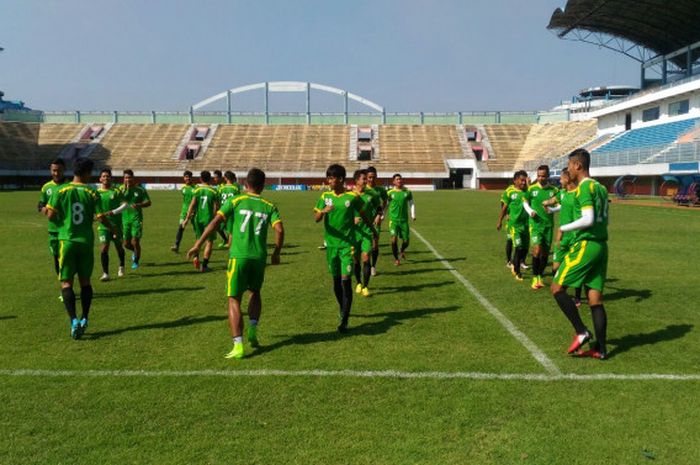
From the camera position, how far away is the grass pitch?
3758mm

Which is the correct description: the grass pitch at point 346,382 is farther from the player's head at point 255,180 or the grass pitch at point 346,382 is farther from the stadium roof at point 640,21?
the stadium roof at point 640,21

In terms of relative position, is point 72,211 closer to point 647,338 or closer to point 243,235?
point 243,235

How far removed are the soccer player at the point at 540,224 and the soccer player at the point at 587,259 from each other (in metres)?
3.43

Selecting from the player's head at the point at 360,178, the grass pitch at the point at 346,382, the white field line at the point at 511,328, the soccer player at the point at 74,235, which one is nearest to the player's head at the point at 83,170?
the soccer player at the point at 74,235

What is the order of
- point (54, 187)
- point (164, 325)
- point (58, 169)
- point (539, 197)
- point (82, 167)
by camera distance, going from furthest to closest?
point (539, 197)
point (54, 187)
point (58, 169)
point (164, 325)
point (82, 167)

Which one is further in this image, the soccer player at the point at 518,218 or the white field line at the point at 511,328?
the soccer player at the point at 518,218

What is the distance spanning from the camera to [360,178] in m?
9.05

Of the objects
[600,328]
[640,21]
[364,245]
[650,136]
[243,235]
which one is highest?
[640,21]

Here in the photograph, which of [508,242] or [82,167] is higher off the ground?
[82,167]

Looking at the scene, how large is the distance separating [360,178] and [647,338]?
4893 mm

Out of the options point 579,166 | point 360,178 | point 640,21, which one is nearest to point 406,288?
point 360,178

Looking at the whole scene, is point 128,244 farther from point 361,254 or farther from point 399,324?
point 399,324

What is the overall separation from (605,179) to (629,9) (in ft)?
50.3

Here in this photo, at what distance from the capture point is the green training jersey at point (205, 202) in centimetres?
1229
